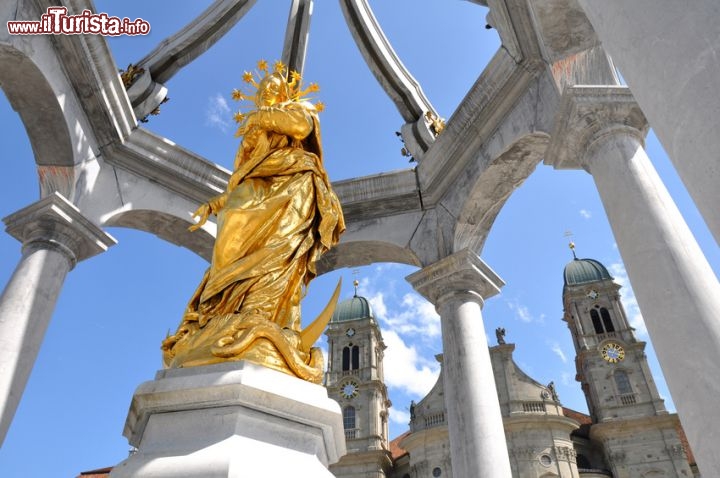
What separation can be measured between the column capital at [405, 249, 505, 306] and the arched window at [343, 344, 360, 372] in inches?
1555

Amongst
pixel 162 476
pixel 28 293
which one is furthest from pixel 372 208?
pixel 162 476

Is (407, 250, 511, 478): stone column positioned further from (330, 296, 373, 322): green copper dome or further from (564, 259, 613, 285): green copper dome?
(564, 259, 613, 285): green copper dome

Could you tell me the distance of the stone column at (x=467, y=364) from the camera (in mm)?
6477

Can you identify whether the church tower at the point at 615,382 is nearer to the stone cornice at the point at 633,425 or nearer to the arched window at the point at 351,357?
the stone cornice at the point at 633,425

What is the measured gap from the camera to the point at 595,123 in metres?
5.79

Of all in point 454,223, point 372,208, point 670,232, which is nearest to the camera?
point 670,232

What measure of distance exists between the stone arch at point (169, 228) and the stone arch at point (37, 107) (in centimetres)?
135

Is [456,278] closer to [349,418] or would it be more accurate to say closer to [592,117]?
[592,117]

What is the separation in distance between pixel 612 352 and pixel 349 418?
22.2 m

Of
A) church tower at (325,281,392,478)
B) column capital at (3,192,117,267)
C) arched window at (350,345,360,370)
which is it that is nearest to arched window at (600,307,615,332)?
church tower at (325,281,392,478)

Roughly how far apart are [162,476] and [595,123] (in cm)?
534

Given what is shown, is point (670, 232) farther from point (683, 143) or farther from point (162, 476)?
point (162, 476)

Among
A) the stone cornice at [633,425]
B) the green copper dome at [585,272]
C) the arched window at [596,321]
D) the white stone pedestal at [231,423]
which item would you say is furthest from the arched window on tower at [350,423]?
the white stone pedestal at [231,423]

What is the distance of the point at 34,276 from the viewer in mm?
6980
